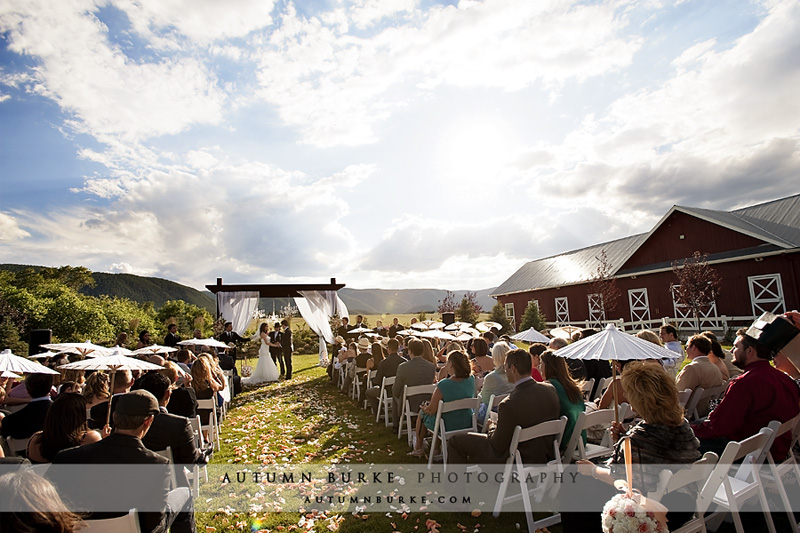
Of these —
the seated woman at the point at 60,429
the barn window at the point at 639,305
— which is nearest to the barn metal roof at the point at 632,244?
the barn window at the point at 639,305

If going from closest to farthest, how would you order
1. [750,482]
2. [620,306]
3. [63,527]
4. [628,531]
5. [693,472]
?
1. [63,527]
2. [628,531]
3. [693,472]
4. [750,482]
5. [620,306]

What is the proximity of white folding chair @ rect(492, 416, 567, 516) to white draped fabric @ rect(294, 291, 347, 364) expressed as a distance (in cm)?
1479

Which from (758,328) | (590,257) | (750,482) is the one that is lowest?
(750,482)

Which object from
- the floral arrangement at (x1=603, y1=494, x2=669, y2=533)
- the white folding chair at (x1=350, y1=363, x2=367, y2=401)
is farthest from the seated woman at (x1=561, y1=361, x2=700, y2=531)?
the white folding chair at (x1=350, y1=363, x2=367, y2=401)

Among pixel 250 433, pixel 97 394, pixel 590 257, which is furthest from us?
pixel 590 257

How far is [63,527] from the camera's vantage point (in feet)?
5.87

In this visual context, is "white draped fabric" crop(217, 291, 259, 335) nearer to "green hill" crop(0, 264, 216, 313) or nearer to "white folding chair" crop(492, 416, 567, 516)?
"white folding chair" crop(492, 416, 567, 516)

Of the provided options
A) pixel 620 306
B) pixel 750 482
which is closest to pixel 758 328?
pixel 750 482

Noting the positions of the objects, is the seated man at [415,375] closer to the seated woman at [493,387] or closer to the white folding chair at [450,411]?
the seated woman at [493,387]

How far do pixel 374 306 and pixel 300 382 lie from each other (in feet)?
565

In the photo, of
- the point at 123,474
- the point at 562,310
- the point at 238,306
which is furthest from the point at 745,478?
the point at 562,310

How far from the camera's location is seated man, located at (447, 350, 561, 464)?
154 inches

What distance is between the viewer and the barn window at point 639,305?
74.1 ft

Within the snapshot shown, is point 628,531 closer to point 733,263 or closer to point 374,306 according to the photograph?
point 733,263
